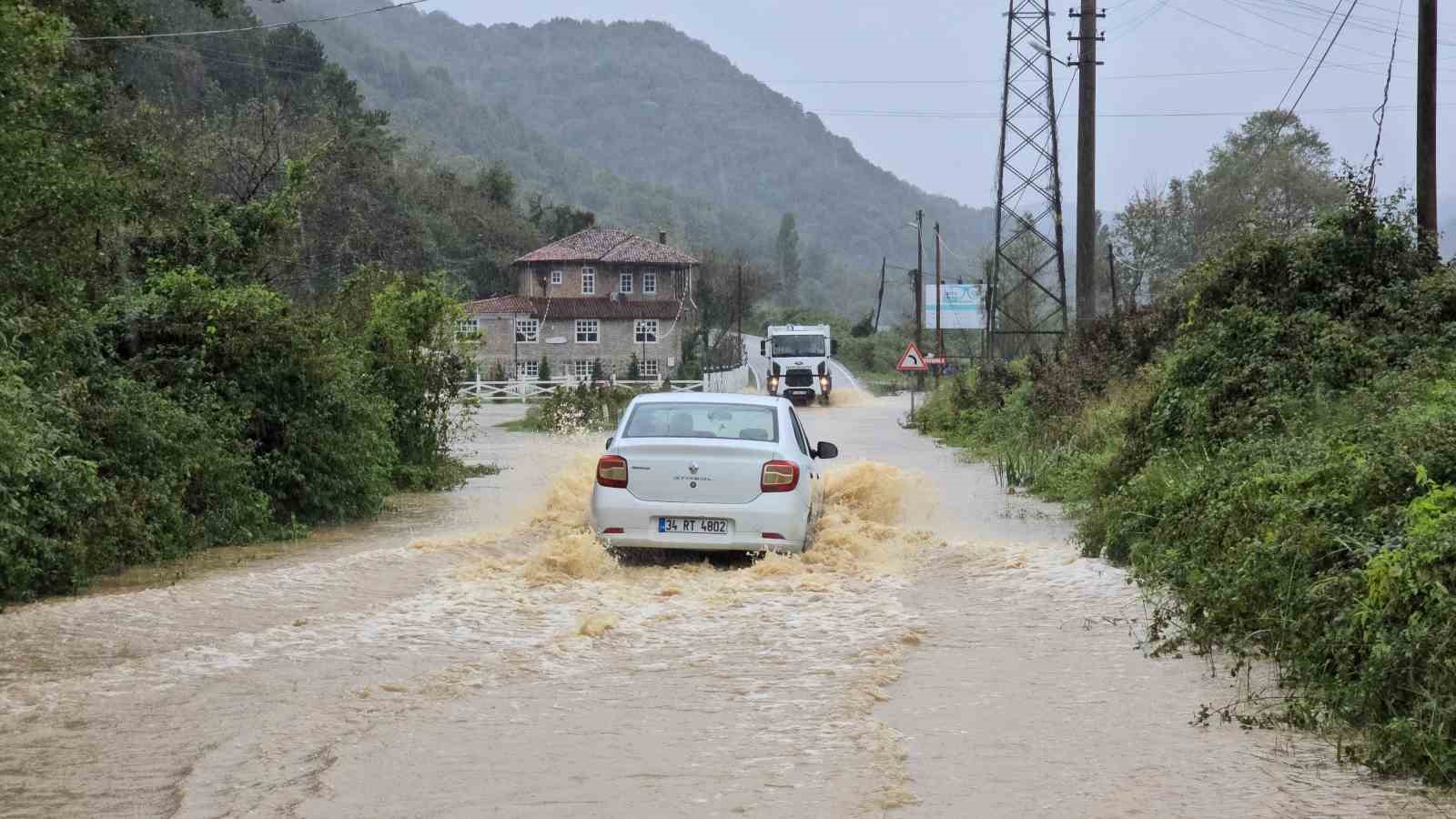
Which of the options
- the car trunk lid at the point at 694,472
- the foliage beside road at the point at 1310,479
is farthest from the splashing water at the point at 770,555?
the foliage beside road at the point at 1310,479

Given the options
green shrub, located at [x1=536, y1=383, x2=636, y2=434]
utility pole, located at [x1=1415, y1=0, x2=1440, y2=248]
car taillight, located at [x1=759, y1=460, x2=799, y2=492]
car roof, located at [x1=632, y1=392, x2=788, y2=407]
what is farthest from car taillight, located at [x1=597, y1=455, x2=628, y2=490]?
green shrub, located at [x1=536, y1=383, x2=636, y2=434]

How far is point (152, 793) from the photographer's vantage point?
668 centimetres

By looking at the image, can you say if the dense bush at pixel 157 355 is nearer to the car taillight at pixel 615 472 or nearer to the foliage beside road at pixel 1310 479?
the car taillight at pixel 615 472

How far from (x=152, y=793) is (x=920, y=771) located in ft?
11.0

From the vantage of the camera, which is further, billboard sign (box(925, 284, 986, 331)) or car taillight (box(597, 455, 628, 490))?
billboard sign (box(925, 284, 986, 331))

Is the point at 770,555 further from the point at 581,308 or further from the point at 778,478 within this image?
the point at 581,308

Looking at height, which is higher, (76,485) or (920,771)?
(76,485)

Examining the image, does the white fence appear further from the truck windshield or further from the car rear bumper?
the car rear bumper

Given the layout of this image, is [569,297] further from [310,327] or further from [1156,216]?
[310,327]

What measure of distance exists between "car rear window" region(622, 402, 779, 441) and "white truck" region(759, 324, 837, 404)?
46426mm

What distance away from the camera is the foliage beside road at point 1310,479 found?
7.43 meters

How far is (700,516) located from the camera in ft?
43.7

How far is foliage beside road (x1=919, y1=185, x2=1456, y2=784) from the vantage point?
24.4 feet

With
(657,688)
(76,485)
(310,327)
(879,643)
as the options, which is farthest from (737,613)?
(310,327)
